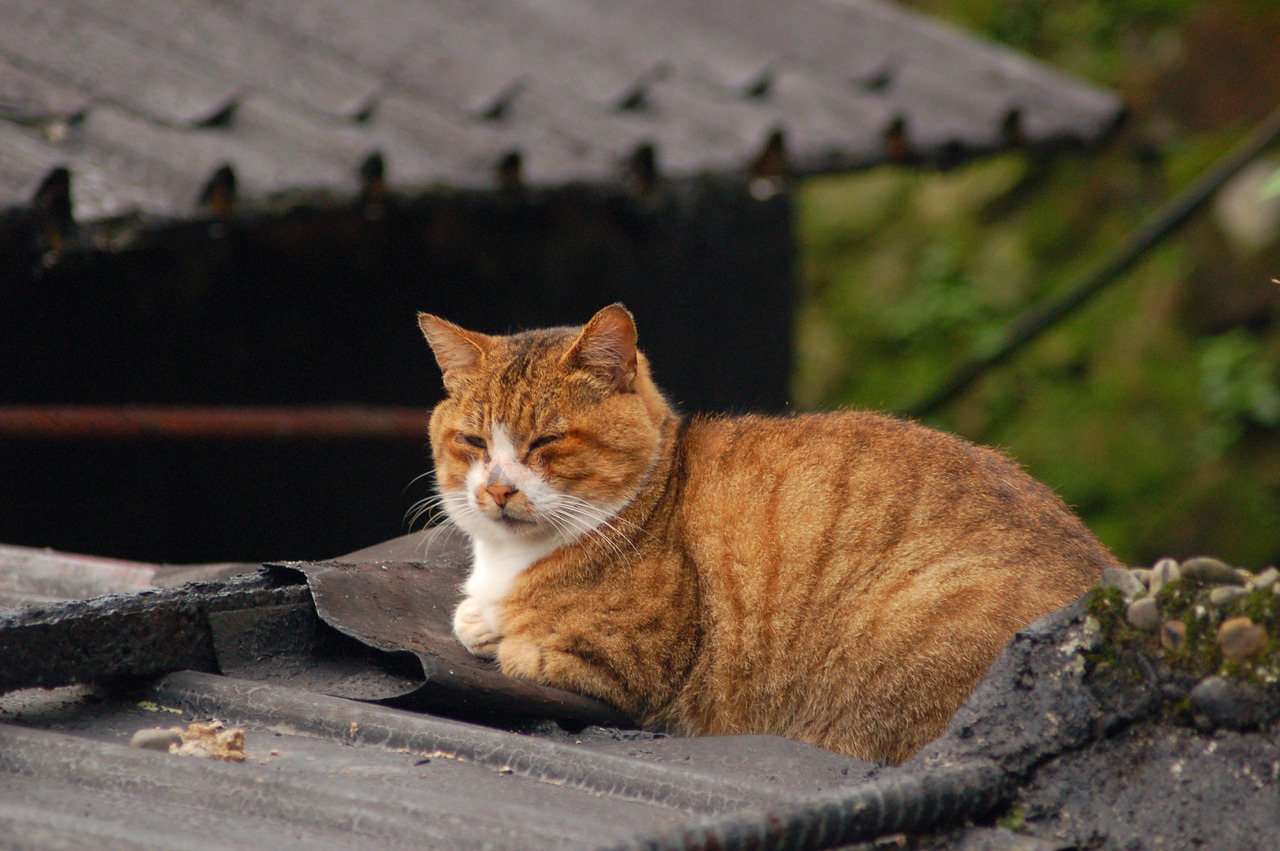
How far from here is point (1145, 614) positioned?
1.84m

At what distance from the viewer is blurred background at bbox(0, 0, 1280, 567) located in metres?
3.76

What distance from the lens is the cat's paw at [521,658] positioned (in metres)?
2.72

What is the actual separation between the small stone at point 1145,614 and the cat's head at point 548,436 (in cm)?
152

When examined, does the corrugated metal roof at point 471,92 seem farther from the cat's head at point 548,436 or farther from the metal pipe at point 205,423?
the cat's head at point 548,436

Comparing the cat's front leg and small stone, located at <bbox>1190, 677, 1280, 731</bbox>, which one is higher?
small stone, located at <bbox>1190, 677, 1280, 731</bbox>

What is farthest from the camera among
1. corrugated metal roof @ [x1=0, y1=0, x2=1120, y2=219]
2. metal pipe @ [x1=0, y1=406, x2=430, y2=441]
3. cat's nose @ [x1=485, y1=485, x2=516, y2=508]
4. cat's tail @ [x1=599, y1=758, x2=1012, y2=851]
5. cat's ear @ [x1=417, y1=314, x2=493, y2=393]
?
corrugated metal roof @ [x1=0, y1=0, x2=1120, y2=219]

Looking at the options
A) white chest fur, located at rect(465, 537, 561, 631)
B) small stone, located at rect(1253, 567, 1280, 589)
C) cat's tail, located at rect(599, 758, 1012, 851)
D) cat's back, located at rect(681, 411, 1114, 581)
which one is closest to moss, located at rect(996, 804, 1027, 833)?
cat's tail, located at rect(599, 758, 1012, 851)

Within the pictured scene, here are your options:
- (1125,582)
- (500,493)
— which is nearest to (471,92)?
(500,493)

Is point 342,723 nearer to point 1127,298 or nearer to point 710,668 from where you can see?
point 710,668

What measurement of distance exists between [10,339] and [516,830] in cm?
290

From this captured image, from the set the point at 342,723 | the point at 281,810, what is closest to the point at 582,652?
the point at 342,723

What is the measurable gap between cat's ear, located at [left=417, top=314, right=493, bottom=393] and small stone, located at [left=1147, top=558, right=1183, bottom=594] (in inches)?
75.7

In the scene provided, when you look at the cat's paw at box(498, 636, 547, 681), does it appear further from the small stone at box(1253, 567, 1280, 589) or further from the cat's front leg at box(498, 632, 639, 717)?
the small stone at box(1253, 567, 1280, 589)

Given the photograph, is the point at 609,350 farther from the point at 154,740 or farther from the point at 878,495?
the point at 154,740
